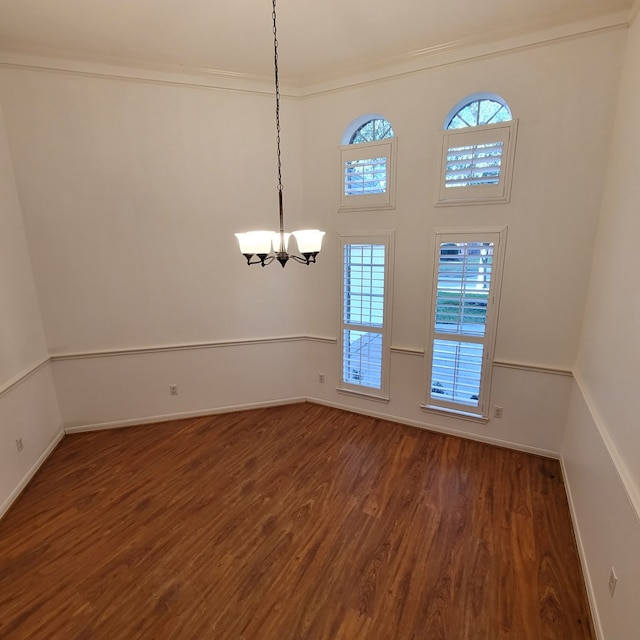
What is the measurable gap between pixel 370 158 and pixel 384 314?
158 cm

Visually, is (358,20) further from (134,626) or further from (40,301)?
(134,626)

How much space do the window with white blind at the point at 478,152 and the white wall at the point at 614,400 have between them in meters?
0.71

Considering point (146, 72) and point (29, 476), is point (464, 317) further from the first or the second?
point (29, 476)

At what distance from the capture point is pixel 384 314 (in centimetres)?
361

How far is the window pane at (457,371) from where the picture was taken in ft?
10.7

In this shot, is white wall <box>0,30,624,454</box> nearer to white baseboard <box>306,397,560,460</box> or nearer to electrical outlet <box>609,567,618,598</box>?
white baseboard <box>306,397,560,460</box>

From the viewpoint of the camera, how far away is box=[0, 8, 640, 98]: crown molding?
2.54 metres

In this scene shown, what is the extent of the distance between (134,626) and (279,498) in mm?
1134

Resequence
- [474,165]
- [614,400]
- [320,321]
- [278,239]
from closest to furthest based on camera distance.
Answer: [614,400] < [278,239] < [474,165] < [320,321]

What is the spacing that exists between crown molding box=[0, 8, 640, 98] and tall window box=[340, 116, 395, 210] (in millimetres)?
408

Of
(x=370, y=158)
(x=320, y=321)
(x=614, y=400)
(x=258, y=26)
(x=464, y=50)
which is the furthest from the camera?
(x=320, y=321)

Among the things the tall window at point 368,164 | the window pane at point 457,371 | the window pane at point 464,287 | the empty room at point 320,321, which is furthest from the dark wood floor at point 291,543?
the tall window at point 368,164

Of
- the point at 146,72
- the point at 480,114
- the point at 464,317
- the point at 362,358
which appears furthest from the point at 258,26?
the point at 362,358

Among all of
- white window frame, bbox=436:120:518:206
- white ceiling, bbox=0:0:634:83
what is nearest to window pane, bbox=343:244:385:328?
white window frame, bbox=436:120:518:206
